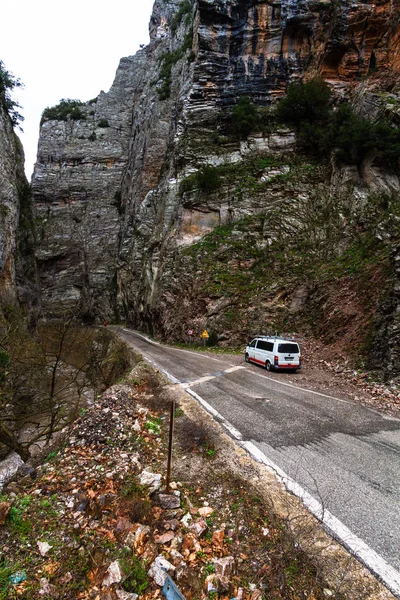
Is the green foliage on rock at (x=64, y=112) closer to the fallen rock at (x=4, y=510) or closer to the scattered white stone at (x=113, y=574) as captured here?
the fallen rock at (x=4, y=510)

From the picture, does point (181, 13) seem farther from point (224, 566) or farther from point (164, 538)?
point (224, 566)

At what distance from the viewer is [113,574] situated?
270cm

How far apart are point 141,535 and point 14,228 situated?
2907cm

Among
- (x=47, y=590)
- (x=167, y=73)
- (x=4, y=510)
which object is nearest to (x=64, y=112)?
(x=167, y=73)

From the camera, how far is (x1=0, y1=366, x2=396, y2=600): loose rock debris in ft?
8.55

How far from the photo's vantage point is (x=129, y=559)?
2877 mm

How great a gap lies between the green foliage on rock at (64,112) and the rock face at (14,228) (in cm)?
3421

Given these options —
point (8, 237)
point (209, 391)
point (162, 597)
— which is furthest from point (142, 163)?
point (162, 597)

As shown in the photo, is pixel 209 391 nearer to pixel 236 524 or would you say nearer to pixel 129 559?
pixel 236 524

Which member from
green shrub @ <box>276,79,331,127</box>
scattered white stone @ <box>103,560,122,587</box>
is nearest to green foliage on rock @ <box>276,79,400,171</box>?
green shrub @ <box>276,79,331,127</box>

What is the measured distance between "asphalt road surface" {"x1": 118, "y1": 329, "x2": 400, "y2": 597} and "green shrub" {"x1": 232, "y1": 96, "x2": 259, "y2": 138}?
83.7ft

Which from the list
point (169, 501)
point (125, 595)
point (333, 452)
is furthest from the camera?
point (333, 452)

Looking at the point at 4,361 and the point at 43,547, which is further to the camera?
the point at 4,361

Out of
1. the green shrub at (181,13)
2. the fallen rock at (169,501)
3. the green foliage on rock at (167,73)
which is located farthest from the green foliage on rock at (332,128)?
the green shrub at (181,13)
